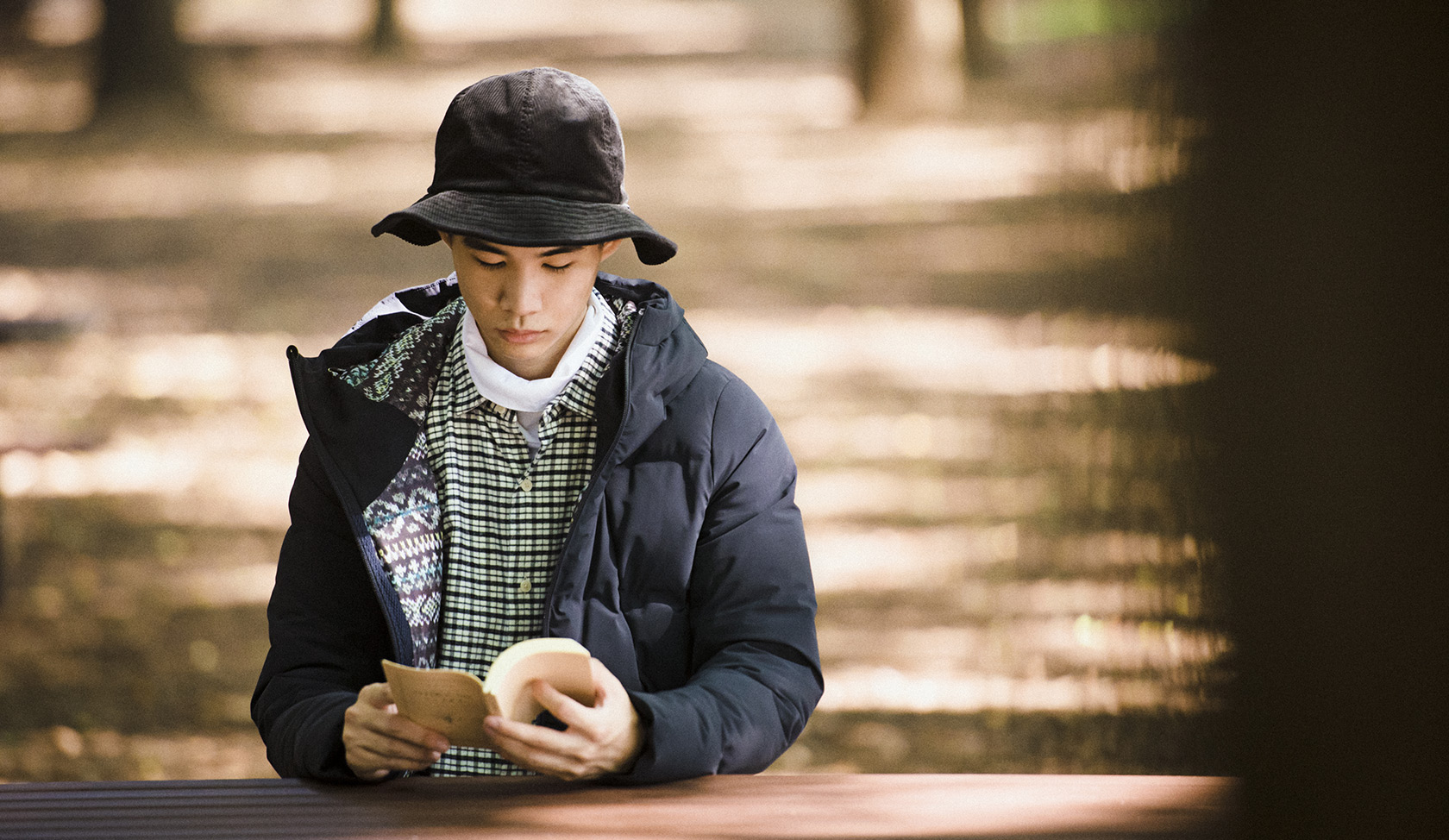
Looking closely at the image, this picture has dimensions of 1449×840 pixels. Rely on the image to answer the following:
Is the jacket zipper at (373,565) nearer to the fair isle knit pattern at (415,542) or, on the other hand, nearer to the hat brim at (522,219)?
the fair isle knit pattern at (415,542)

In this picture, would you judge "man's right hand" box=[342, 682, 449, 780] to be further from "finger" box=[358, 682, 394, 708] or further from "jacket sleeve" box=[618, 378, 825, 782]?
"jacket sleeve" box=[618, 378, 825, 782]

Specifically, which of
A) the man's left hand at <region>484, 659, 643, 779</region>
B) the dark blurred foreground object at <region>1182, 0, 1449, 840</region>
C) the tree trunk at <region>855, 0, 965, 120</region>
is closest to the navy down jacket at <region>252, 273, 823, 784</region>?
the man's left hand at <region>484, 659, 643, 779</region>

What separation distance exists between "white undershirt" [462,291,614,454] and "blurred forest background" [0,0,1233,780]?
0.68 metres

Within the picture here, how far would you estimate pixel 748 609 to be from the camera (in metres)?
1.50

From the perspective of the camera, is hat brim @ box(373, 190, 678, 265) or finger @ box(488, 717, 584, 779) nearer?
finger @ box(488, 717, 584, 779)

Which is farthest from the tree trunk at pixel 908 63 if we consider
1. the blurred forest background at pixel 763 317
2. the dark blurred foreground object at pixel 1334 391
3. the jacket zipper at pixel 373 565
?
the dark blurred foreground object at pixel 1334 391

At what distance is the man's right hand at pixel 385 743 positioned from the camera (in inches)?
49.2

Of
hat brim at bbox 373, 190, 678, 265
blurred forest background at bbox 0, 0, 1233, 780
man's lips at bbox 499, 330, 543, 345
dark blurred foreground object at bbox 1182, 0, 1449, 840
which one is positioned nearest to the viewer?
dark blurred foreground object at bbox 1182, 0, 1449, 840

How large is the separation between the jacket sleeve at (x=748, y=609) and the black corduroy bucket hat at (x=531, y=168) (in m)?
0.30

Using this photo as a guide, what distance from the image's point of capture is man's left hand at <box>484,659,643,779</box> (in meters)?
1.17

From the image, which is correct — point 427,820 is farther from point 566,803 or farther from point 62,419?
point 62,419

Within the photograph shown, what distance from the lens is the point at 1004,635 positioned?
452cm

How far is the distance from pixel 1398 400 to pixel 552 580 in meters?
1.19

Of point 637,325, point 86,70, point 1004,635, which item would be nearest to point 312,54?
point 86,70
